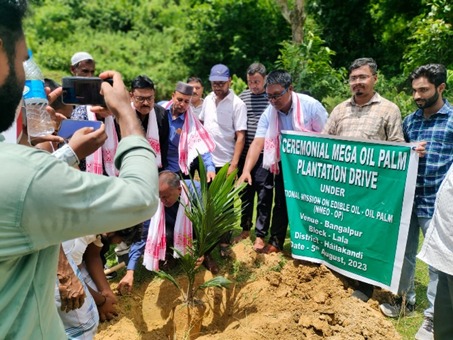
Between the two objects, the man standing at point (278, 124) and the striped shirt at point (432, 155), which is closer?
the striped shirt at point (432, 155)

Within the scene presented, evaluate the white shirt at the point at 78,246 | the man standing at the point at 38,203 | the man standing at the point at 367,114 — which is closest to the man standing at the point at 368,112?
the man standing at the point at 367,114

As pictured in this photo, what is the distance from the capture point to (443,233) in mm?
3066

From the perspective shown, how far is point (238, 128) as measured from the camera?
18.0 ft

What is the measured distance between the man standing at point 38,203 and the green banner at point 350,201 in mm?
3006

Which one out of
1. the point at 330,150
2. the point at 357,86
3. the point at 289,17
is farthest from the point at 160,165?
the point at 289,17

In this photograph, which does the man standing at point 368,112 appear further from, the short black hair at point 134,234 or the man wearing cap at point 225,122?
the short black hair at point 134,234

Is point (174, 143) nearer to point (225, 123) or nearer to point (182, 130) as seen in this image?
point (182, 130)

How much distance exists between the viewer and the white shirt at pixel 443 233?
3.00 meters

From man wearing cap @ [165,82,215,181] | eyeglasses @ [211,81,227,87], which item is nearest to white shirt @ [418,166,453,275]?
man wearing cap @ [165,82,215,181]

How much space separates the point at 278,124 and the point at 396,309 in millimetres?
1972

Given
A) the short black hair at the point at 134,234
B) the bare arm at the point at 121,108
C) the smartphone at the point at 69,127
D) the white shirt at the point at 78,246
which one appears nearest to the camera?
the bare arm at the point at 121,108

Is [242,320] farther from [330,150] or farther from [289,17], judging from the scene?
[289,17]

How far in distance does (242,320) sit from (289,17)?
9.44 metres

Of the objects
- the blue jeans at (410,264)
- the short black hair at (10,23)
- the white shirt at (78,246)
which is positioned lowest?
the blue jeans at (410,264)
